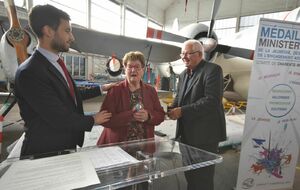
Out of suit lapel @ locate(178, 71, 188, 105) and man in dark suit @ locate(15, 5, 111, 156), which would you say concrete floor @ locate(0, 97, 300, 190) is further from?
man in dark suit @ locate(15, 5, 111, 156)

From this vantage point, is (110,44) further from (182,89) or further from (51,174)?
(51,174)

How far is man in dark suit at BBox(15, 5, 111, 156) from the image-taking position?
109 cm

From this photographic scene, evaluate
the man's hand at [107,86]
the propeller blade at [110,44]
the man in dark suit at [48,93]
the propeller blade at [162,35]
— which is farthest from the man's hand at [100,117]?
the propeller blade at [110,44]

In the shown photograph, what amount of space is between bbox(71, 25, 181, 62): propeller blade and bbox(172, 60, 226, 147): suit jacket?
3501mm

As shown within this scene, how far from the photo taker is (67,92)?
1.22m

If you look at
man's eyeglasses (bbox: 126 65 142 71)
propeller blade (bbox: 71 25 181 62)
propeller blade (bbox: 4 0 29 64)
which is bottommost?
man's eyeglasses (bbox: 126 65 142 71)

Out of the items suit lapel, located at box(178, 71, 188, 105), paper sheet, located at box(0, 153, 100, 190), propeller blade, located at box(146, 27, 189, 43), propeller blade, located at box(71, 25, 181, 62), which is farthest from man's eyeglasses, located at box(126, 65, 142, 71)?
propeller blade, located at box(71, 25, 181, 62)

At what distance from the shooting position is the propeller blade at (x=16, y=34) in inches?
95.8

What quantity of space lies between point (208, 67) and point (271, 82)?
1015 mm

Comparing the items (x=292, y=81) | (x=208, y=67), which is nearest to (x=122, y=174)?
(x=208, y=67)

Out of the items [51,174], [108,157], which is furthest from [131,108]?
[51,174]

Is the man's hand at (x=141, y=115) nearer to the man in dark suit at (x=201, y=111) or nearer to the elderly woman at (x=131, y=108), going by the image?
the elderly woman at (x=131, y=108)

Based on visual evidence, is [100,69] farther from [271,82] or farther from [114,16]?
[271,82]

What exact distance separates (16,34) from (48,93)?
202cm
